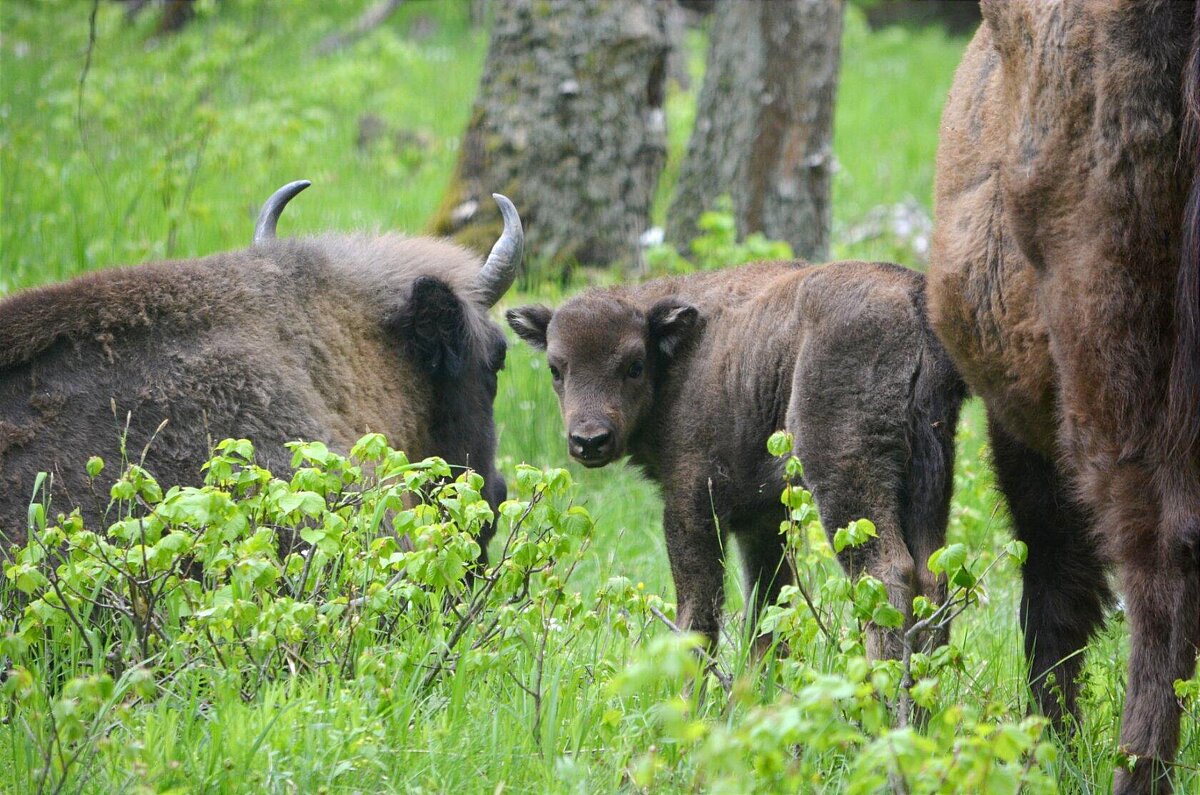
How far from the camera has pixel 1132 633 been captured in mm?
2793

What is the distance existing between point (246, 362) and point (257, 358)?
0.17 feet

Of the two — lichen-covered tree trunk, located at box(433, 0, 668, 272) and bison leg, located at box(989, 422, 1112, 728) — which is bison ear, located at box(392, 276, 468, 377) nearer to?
bison leg, located at box(989, 422, 1112, 728)

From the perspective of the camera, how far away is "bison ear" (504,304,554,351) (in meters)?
5.29

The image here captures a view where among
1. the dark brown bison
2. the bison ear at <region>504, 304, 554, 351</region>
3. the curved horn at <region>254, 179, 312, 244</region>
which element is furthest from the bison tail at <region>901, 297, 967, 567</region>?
the curved horn at <region>254, 179, 312, 244</region>

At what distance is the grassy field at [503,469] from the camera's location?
9.21ft

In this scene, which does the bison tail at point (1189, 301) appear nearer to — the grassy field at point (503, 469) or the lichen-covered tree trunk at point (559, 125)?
the grassy field at point (503, 469)

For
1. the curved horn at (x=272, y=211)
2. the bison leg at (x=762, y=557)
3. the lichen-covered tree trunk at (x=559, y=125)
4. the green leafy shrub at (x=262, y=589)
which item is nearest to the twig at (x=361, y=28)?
the lichen-covered tree trunk at (x=559, y=125)

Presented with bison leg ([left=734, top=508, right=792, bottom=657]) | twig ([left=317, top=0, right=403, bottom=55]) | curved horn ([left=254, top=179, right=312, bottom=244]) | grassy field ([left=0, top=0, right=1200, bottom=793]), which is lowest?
bison leg ([left=734, top=508, right=792, bottom=657])

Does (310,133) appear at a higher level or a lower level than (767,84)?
lower

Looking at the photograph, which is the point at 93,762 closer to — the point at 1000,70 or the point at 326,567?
the point at 326,567

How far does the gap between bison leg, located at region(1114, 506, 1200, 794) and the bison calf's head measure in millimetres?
2385

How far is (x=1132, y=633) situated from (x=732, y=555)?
2821mm

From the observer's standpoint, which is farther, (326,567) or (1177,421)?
(326,567)

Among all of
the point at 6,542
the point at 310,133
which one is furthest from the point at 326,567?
the point at 310,133
